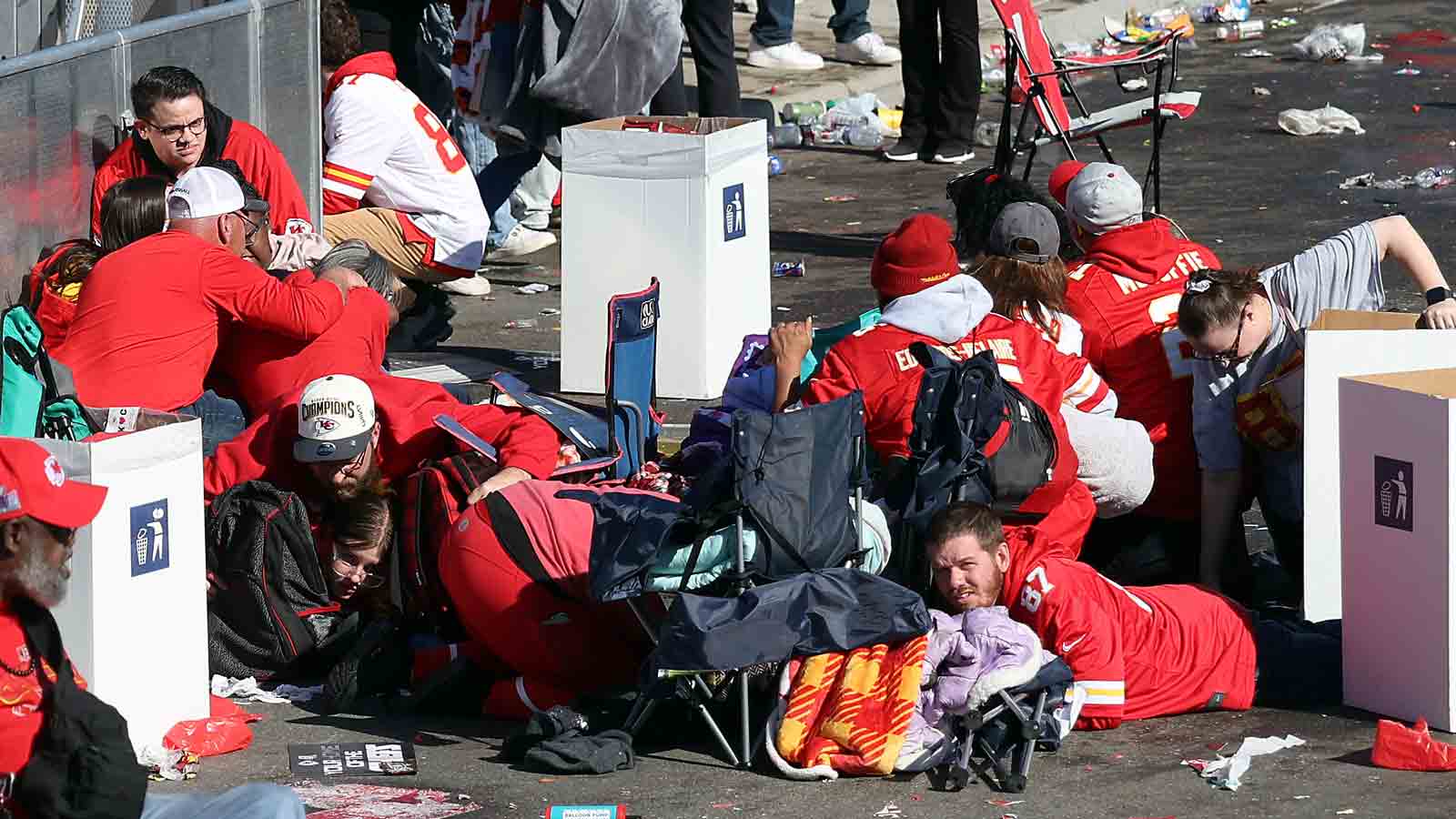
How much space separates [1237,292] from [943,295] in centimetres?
80

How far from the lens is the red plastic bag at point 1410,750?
507 cm

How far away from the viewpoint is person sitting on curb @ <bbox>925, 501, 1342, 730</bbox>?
5352mm

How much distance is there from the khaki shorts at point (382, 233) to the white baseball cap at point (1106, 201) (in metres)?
3.10

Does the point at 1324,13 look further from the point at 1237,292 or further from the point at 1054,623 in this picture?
the point at 1054,623

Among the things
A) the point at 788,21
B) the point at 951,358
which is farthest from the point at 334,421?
the point at 788,21

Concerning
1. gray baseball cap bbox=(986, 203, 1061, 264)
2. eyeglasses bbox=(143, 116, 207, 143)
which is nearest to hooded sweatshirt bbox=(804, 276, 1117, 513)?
gray baseball cap bbox=(986, 203, 1061, 264)

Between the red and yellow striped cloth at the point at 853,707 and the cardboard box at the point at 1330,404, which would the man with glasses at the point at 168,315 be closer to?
the red and yellow striped cloth at the point at 853,707

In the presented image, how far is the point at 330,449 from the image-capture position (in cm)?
594

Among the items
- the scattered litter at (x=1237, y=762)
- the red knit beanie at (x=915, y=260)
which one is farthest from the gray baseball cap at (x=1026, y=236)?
the scattered litter at (x=1237, y=762)

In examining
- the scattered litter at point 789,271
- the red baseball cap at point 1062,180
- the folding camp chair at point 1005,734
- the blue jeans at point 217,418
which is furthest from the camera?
the scattered litter at point 789,271

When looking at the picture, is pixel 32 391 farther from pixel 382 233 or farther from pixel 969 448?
pixel 382 233

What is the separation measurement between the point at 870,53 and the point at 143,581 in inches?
416

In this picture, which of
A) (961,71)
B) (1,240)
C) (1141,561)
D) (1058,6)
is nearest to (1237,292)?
(1141,561)

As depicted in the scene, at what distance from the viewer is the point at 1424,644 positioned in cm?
533
